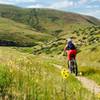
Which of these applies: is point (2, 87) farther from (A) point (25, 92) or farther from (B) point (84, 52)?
(B) point (84, 52)

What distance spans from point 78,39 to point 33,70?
184 m

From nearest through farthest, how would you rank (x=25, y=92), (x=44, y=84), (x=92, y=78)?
1. (x=25, y=92)
2. (x=44, y=84)
3. (x=92, y=78)

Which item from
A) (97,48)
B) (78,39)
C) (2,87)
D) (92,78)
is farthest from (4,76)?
(78,39)

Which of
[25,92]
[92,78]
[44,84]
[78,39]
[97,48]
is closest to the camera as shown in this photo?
[25,92]

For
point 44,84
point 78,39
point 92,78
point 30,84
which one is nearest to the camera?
point 30,84

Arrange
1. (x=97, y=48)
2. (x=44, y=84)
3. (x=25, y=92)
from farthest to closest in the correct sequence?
(x=97, y=48) → (x=44, y=84) → (x=25, y=92)

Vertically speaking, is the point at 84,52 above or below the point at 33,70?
below

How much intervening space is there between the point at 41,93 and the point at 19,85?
3.30 feet

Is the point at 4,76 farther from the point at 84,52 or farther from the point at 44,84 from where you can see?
the point at 84,52

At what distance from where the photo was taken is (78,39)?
639 feet

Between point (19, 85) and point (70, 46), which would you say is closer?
point (19, 85)

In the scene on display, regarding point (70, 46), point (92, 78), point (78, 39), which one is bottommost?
point (78, 39)

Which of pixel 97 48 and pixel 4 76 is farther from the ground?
pixel 4 76

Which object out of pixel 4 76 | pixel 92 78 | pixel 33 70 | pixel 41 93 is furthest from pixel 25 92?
pixel 92 78
